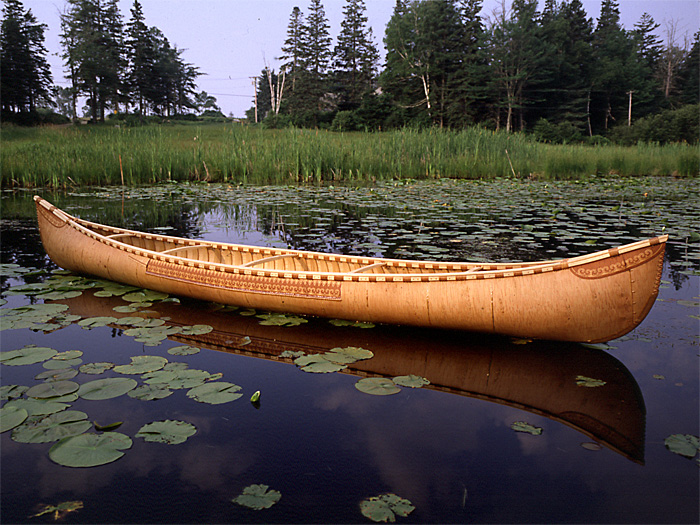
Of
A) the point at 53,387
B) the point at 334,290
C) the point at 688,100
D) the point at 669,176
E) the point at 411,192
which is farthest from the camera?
the point at 688,100

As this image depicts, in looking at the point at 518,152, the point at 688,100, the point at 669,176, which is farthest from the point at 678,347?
the point at 688,100

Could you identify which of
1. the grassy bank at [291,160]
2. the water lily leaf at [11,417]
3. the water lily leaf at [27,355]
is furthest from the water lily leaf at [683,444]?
the grassy bank at [291,160]

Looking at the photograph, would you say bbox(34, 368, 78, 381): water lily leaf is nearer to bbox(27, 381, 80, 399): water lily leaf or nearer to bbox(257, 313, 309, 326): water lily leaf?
bbox(27, 381, 80, 399): water lily leaf

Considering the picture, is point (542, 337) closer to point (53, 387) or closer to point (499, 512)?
point (499, 512)

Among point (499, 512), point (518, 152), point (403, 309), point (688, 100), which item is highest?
point (688, 100)

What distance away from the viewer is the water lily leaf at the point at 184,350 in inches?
118

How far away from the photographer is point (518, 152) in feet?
52.0

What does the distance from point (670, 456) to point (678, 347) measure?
1339mm

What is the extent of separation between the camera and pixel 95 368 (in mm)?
2760

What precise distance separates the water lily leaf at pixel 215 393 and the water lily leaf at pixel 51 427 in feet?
1.58

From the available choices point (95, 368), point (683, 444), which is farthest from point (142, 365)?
point (683, 444)

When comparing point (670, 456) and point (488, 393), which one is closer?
point (670, 456)

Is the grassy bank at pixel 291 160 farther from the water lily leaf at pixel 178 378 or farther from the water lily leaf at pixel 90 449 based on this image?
the water lily leaf at pixel 90 449

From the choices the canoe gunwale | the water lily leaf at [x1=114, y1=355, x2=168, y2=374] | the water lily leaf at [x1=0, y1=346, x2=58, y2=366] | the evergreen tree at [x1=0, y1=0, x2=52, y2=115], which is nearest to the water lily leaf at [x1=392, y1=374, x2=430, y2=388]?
the canoe gunwale
